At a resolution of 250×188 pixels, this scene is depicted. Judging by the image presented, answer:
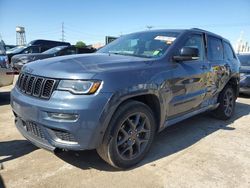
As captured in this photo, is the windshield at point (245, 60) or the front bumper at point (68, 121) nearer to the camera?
the front bumper at point (68, 121)

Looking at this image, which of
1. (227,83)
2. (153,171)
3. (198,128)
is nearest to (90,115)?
(153,171)

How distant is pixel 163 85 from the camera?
357 centimetres

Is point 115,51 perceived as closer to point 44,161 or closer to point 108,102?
point 108,102

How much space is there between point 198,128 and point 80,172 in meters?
2.74

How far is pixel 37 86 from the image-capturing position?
306 cm

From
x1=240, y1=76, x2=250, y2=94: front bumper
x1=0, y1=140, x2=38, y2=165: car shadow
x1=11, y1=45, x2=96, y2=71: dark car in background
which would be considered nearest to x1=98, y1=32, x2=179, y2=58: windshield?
x1=0, y1=140, x2=38, y2=165: car shadow

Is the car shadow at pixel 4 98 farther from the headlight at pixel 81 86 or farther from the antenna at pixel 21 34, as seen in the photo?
the antenna at pixel 21 34

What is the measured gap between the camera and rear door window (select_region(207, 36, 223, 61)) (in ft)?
16.4

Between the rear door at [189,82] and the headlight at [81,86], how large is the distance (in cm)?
131

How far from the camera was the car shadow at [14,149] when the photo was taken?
3637 mm

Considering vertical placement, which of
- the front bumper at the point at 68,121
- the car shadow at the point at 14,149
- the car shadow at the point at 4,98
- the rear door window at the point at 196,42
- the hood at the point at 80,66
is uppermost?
the rear door window at the point at 196,42

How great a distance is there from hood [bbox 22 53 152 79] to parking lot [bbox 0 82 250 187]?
117 centimetres

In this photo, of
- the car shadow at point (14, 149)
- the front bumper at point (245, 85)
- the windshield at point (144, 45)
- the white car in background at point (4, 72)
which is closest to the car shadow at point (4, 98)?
the white car in background at point (4, 72)

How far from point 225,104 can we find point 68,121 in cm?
394
